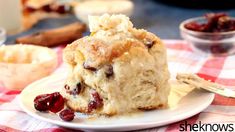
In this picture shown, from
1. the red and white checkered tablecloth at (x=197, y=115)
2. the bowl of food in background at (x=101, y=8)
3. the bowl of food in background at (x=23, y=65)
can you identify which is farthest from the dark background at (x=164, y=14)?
the bowl of food in background at (x=23, y=65)

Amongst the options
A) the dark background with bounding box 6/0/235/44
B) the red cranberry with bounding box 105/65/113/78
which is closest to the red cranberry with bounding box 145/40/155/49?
the red cranberry with bounding box 105/65/113/78

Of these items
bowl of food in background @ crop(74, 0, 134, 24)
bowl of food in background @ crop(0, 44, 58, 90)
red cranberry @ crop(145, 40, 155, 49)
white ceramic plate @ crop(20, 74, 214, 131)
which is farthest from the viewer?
bowl of food in background @ crop(74, 0, 134, 24)

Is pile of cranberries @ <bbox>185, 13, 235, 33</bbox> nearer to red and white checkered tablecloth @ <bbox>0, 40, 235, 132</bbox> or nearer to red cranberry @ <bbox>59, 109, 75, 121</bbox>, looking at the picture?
red and white checkered tablecloth @ <bbox>0, 40, 235, 132</bbox>

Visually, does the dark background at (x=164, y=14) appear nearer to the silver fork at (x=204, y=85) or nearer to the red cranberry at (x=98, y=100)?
the silver fork at (x=204, y=85)

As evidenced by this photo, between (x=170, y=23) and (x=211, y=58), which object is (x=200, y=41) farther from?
(x=170, y=23)

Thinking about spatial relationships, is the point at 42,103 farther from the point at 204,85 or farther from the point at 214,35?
the point at 214,35

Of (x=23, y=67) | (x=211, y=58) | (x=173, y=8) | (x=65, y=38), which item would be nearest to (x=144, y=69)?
(x=23, y=67)
